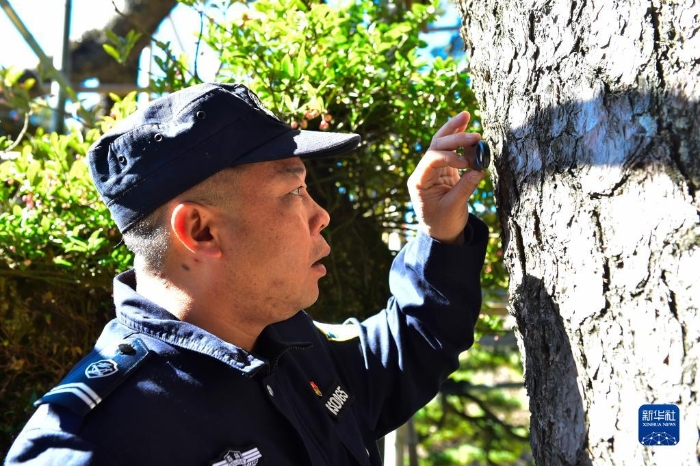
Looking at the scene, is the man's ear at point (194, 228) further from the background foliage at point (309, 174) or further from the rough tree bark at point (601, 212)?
the background foliage at point (309, 174)

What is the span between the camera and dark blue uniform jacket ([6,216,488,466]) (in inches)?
56.4

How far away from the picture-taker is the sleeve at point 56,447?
136 cm

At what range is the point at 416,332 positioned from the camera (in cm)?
195

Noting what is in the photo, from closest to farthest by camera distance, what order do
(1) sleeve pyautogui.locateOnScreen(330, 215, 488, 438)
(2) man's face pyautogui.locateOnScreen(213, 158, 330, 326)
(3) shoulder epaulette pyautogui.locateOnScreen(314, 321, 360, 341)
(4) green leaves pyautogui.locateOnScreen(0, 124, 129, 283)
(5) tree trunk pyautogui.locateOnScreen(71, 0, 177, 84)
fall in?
(2) man's face pyautogui.locateOnScreen(213, 158, 330, 326)
(1) sleeve pyautogui.locateOnScreen(330, 215, 488, 438)
(3) shoulder epaulette pyautogui.locateOnScreen(314, 321, 360, 341)
(4) green leaves pyautogui.locateOnScreen(0, 124, 129, 283)
(5) tree trunk pyautogui.locateOnScreen(71, 0, 177, 84)

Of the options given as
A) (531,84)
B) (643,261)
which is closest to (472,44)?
(531,84)

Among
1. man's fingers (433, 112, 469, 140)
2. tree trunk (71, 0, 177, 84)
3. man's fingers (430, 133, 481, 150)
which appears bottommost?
man's fingers (430, 133, 481, 150)

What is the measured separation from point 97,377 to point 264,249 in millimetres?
417

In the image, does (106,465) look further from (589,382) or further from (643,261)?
(643,261)

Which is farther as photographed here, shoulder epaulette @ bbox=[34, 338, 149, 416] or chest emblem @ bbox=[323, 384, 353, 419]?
chest emblem @ bbox=[323, 384, 353, 419]

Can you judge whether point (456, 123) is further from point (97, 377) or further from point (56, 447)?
point (56, 447)

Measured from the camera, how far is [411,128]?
2.68 meters
